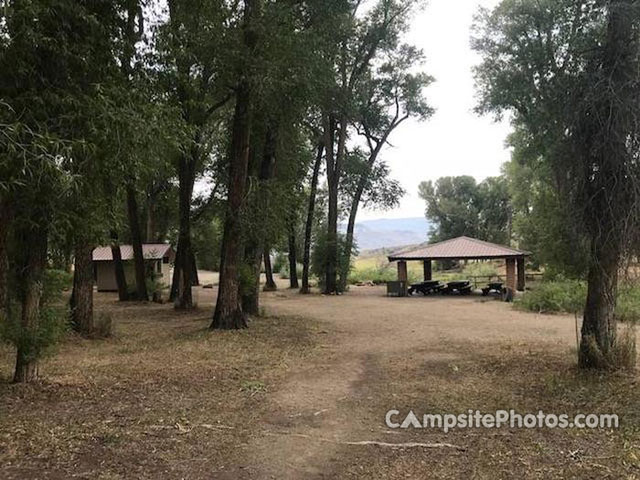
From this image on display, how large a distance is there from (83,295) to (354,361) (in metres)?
5.69

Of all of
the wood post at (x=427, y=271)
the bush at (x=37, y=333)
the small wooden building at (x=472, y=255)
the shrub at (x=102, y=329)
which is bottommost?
the shrub at (x=102, y=329)

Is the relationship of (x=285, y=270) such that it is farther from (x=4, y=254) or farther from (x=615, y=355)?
(x=615, y=355)

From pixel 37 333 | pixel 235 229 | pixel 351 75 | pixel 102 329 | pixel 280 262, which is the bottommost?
pixel 102 329

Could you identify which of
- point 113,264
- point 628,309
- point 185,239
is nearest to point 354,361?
point 628,309

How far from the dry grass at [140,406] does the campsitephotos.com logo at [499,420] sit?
150cm

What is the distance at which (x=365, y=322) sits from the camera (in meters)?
13.0

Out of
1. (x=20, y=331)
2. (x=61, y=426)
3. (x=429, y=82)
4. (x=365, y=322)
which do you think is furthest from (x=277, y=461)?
(x=429, y=82)

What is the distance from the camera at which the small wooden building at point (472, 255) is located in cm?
2194

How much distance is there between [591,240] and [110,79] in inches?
229

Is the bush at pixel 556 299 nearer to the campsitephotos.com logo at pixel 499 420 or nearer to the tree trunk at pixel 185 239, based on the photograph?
the tree trunk at pixel 185 239

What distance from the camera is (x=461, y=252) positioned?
23844 mm

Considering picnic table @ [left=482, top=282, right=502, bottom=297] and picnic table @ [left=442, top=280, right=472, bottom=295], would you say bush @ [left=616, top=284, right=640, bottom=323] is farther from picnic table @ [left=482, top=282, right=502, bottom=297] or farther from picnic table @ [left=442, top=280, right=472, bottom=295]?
picnic table @ [left=442, top=280, right=472, bottom=295]

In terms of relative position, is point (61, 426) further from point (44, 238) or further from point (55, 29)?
point (55, 29)

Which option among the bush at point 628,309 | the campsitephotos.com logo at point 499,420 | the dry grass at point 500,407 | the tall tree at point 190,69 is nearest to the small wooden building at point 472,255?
the bush at point 628,309
